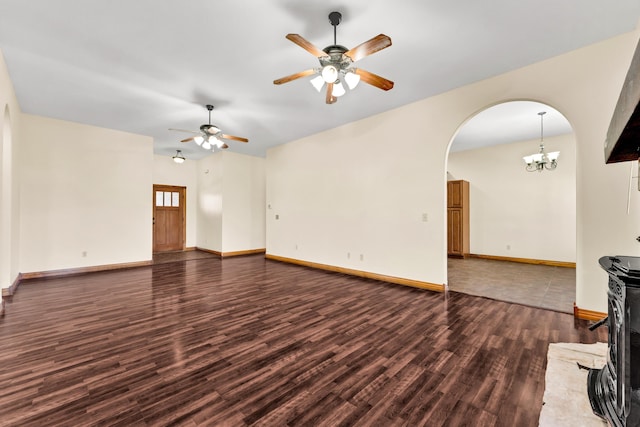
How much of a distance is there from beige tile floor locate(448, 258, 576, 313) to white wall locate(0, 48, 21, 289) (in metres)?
6.55

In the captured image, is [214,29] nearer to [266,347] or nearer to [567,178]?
[266,347]

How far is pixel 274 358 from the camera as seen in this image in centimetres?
218

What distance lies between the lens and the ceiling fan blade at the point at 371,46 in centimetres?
218

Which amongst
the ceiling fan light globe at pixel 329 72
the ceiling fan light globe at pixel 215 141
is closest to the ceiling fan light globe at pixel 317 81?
the ceiling fan light globe at pixel 329 72

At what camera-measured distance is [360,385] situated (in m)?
1.84

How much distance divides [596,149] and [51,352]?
577 centimetres

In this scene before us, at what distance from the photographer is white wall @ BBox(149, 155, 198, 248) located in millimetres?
8393

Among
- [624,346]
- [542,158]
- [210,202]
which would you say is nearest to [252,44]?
[624,346]

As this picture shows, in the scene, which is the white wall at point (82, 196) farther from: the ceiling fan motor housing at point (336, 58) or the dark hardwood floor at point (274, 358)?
the ceiling fan motor housing at point (336, 58)

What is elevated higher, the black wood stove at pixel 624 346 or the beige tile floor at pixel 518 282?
the black wood stove at pixel 624 346

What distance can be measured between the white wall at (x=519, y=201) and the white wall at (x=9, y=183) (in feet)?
30.3

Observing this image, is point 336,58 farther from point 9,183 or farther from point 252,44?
point 9,183

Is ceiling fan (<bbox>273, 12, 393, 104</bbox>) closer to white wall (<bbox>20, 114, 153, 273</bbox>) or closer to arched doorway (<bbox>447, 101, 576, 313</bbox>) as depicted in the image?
arched doorway (<bbox>447, 101, 576, 313</bbox>)

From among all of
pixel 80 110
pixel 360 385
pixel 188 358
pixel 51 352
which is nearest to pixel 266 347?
pixel 188 358
